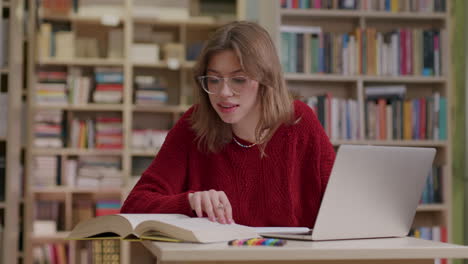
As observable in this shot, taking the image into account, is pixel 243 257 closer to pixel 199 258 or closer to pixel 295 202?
→ pixel 199 258

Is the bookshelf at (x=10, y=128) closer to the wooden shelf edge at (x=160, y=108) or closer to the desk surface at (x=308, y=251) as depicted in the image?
the wooden shelf edge at (x=160, y=108)

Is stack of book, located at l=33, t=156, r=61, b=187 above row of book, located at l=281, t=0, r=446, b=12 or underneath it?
underneath

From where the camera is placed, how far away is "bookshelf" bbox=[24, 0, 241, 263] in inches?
200

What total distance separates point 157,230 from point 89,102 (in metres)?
4.30

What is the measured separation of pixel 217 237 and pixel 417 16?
3081 millimetres

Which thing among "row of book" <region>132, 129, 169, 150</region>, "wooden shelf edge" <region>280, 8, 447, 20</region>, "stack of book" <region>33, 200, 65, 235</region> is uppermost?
"wooden shelf edge" <region>280, 8, 447, 20</region>

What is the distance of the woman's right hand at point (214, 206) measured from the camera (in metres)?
1.27

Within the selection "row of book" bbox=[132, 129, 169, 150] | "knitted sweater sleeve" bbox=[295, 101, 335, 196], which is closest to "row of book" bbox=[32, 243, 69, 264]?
"row of book" bbox=[132, 129, 169, 150]

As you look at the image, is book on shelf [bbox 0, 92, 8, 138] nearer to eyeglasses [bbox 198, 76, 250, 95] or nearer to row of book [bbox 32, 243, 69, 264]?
row of book [bbox 32, 243, 69, 264]

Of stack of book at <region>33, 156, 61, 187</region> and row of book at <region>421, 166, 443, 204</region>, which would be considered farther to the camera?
stack of book at <region>33, 156, 61, 187</region>

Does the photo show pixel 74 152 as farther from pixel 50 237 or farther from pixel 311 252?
pixel 311 252

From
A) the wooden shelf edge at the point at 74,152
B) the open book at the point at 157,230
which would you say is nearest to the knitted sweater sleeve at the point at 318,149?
the open book at the point at 157,230

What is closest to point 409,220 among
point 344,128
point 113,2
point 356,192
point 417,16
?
point 356,192

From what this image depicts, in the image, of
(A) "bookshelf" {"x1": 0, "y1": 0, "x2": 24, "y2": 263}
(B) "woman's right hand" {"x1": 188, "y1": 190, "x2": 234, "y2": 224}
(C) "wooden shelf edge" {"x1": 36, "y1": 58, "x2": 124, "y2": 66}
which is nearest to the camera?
(B) "woman's right hand" {"x1": 188, "y1": 190, "x2": 234, "y2": 224}
